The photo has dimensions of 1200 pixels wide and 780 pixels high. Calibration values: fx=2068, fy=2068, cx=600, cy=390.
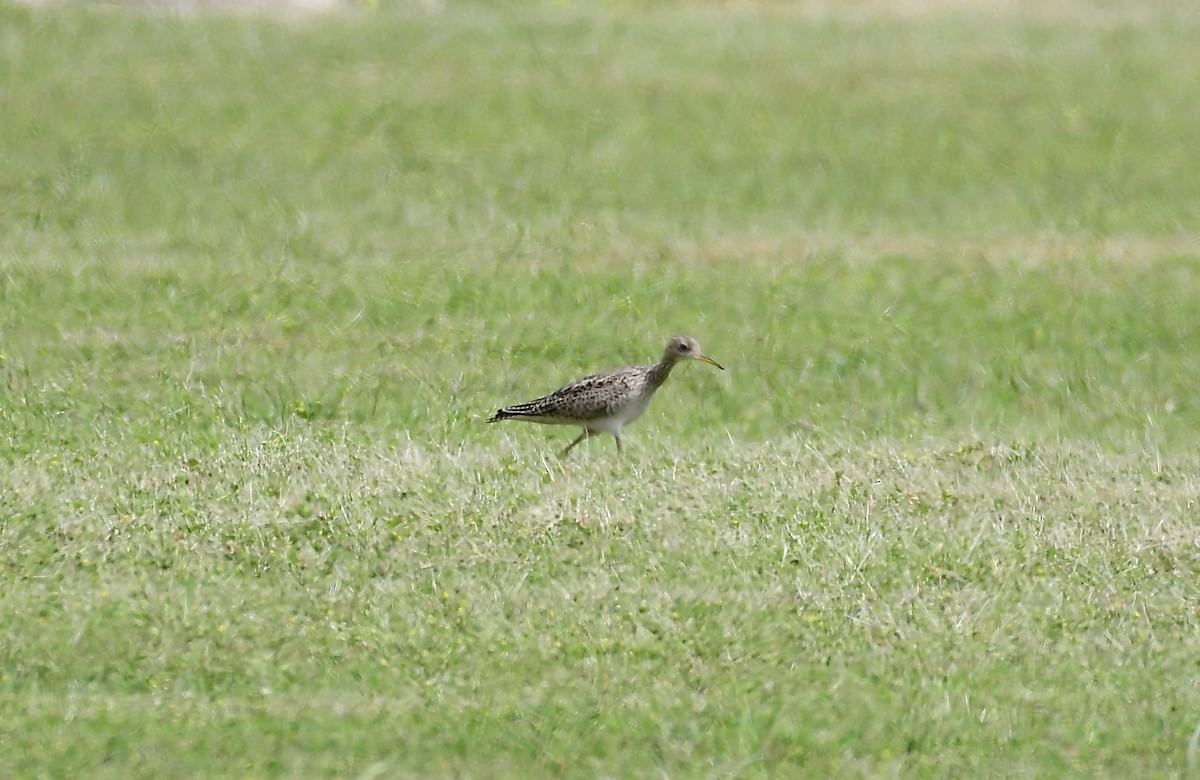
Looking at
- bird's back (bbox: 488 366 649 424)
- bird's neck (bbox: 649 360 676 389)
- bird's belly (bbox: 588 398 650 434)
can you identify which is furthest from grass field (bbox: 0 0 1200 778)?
bird's neck (bbox: 649 360 676 389)

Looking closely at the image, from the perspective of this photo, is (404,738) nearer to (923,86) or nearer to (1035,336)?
(1035,336)

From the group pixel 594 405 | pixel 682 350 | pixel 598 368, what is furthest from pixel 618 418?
pixel 598 368

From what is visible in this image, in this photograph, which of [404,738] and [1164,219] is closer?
[404,738]

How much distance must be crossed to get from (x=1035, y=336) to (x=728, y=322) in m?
2.52

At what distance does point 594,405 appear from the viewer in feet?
42.7

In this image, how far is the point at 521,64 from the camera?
A: 25734 mm

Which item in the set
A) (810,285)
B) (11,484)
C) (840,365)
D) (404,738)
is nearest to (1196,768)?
(404,738)

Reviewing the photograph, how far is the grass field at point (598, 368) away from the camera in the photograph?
9094mm

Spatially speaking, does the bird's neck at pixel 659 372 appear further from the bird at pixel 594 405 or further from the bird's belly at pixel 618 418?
the bird's belly at pixel 618 418

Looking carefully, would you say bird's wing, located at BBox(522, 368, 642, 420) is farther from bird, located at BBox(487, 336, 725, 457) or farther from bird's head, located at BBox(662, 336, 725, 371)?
bird's head, located at BBox(662, 336, 725, 371)

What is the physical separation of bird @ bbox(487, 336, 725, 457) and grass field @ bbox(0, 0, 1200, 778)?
0.78 feet

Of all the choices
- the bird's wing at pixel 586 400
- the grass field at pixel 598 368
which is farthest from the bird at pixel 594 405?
the grass field at pixel 598 368

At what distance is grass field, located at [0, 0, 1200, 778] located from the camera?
9.09 meters

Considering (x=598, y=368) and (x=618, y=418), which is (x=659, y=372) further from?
(x=598, y=368)
